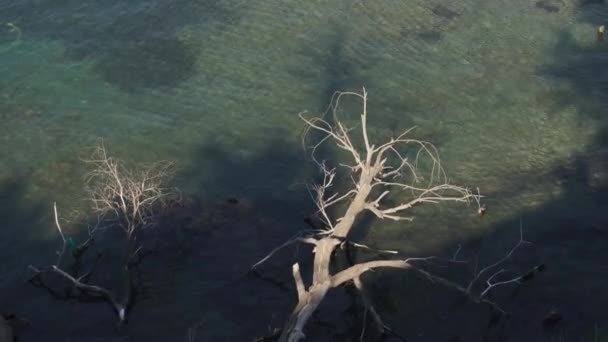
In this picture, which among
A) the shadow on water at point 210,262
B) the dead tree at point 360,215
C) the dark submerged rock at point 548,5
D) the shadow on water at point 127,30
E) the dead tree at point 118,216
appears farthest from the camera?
the dark submerged rock at point 548,5

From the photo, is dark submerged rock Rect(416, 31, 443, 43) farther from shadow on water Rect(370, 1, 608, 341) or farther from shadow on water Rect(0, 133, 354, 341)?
shadow on water Rect(0, 133, 354, 341)

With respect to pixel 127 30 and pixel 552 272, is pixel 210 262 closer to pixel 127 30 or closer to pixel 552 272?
pixel 552 272

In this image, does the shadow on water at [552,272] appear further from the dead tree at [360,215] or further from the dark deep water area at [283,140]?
the dead tree at [360,215]

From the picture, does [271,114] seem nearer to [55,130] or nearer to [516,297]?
[55,130]

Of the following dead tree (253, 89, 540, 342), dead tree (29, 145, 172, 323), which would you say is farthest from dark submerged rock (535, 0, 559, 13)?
dead tree (29, 145, 172, 323)

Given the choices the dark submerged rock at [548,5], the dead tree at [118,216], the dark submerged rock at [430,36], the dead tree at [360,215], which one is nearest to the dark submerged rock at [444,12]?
the dark submerged rock at [430,36]
